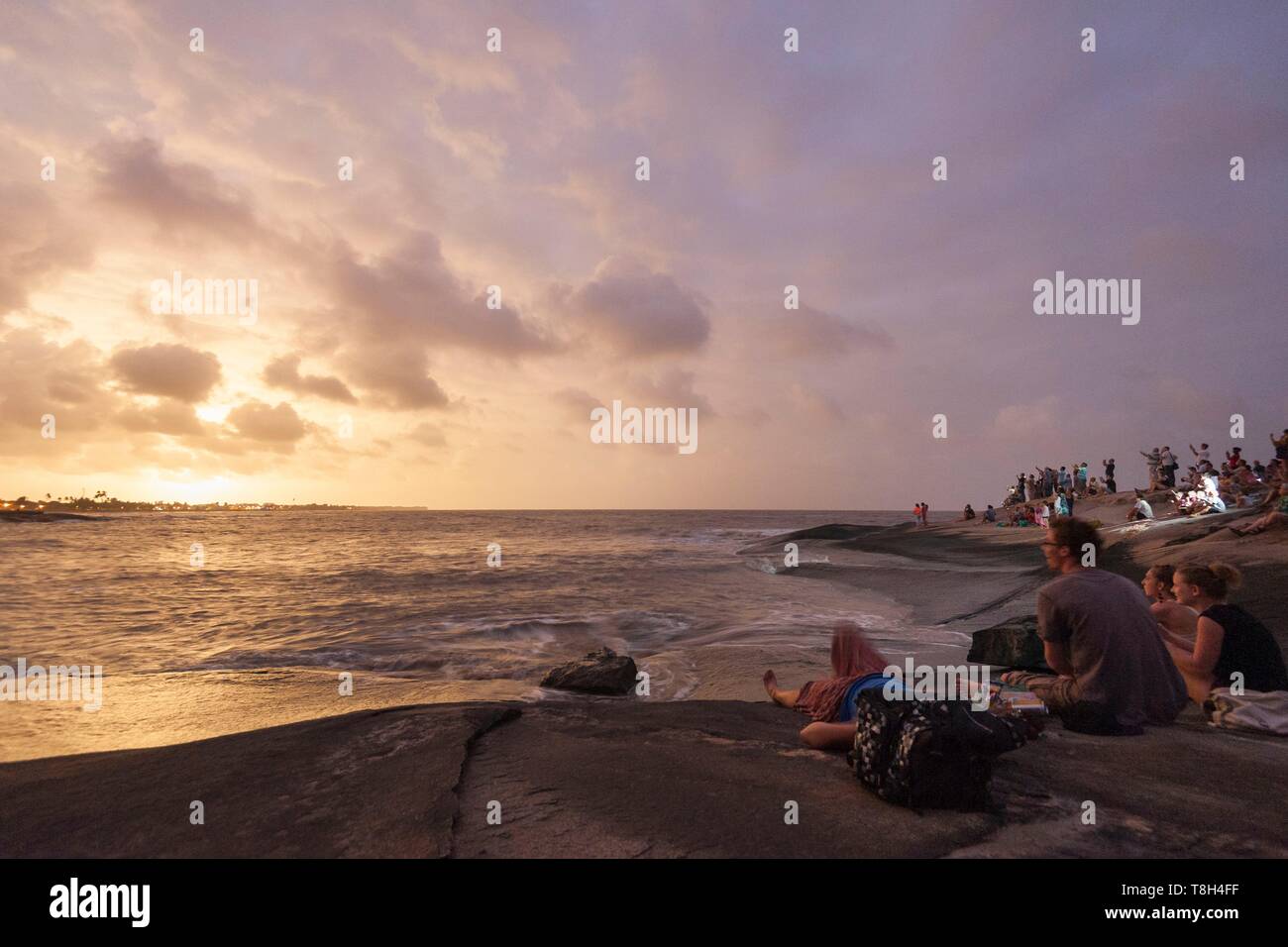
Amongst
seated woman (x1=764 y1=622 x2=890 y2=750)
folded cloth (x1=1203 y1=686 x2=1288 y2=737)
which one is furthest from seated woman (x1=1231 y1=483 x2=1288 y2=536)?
seated woman (x1=764 y1=622 x2=890 y2=750)

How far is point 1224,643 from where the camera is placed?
5.56m

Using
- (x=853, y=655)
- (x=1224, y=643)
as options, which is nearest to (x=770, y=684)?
(x=853, y=655)

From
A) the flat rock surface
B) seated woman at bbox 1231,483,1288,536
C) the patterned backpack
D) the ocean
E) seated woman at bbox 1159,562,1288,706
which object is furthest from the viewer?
seated woman at bbox 1231,483,1288,536

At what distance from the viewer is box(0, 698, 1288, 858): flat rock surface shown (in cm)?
321

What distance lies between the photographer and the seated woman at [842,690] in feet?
15.3

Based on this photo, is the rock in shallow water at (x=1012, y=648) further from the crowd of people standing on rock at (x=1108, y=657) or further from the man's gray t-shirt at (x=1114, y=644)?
the man's gray t-shirt at (x=1114, y=644)

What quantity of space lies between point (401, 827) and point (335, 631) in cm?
1248

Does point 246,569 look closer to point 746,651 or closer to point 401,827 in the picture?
point 746,651

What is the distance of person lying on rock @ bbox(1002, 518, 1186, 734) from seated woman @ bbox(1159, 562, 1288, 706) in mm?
545

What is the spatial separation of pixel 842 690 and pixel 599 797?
7.96 ft

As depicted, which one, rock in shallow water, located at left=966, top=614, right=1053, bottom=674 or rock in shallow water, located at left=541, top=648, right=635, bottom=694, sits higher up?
rock in shallow water, located at left=966, top=614, right=1053, bottom=674

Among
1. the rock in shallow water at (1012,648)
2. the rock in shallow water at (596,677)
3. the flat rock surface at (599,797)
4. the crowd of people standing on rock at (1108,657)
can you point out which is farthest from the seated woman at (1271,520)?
the rock in shallow water at (596,677)

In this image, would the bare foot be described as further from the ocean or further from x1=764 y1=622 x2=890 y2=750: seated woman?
the ocean

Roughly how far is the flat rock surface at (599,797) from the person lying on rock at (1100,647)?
0.73 ft
